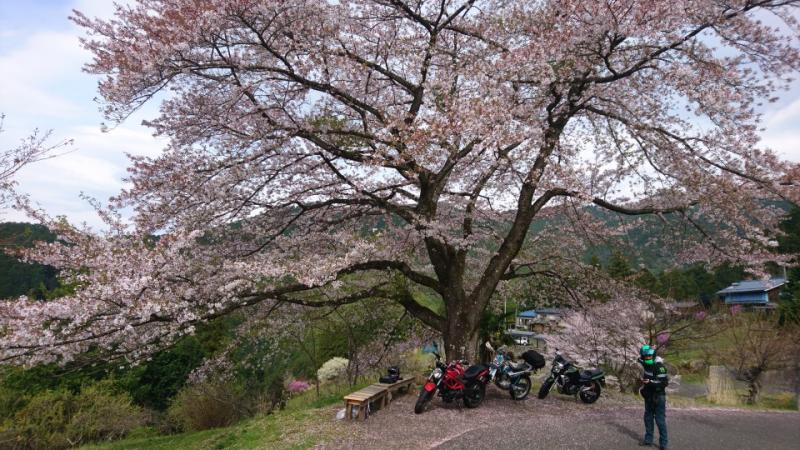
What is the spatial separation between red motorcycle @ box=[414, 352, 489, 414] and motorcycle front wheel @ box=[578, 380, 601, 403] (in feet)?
6.15

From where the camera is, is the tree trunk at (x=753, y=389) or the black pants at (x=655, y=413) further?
the tree trunk at (x=753, y=389)

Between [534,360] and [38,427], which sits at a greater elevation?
[534,360]

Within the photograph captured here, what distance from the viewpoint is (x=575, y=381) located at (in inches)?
293

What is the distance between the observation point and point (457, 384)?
6449mm

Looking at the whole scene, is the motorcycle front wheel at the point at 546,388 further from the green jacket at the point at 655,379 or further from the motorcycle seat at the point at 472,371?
the green jacket at the point at 655,379

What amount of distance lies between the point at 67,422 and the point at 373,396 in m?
15.5

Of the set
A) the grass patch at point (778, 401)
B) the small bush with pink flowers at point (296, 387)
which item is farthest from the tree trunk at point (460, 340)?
the small bush with pink flowers at point (296, 387)

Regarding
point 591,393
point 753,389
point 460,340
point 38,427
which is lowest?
point 38,427

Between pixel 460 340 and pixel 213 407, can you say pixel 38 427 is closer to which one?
pixel 213 407

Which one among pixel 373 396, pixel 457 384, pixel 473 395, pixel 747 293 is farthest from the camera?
pixel 747 293

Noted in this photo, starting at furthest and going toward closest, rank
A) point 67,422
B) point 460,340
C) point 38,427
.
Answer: point 67,422
point 38,427
point 460,340

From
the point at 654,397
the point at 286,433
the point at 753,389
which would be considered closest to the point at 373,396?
the point at 286,433

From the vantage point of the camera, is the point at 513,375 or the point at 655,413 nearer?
the point at 655,413

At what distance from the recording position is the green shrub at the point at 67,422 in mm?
14305
